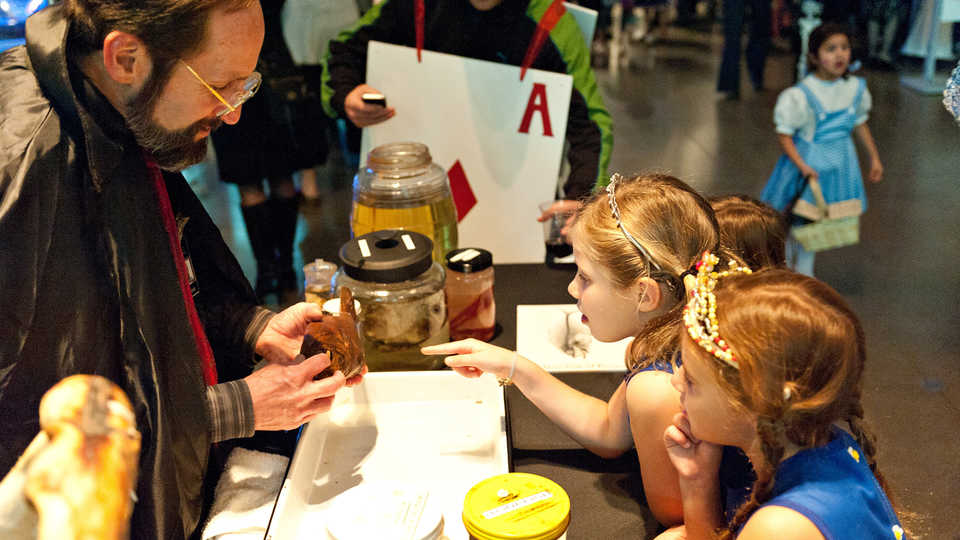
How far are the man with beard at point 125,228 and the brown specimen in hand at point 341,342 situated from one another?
94 millimetres

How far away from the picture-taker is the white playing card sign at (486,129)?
2064 mm

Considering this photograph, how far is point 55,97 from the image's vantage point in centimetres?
90

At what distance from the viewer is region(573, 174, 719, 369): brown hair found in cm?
111

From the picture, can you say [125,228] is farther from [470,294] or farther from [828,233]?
[828,233]

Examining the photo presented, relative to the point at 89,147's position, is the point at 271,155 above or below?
below

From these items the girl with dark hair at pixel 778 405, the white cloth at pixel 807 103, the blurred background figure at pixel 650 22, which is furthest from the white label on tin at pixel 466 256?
the blurred background figure at pixel 650 22

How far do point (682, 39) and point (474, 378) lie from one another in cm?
780

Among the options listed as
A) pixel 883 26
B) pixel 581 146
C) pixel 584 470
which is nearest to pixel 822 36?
pixel 581 146

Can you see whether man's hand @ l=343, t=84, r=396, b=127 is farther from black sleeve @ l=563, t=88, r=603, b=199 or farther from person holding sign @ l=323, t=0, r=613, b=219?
black sleeve @ l=563, t=88, r=603, b=199

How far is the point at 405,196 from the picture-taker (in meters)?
1.59

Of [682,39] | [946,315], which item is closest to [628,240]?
[946,315]

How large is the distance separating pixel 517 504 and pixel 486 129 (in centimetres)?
138

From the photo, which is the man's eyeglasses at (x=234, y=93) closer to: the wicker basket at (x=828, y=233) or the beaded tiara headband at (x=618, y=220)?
the beaded tiara headband at (x=618, y=220)

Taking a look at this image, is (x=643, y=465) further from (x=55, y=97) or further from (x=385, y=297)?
(x=55, y=97)
